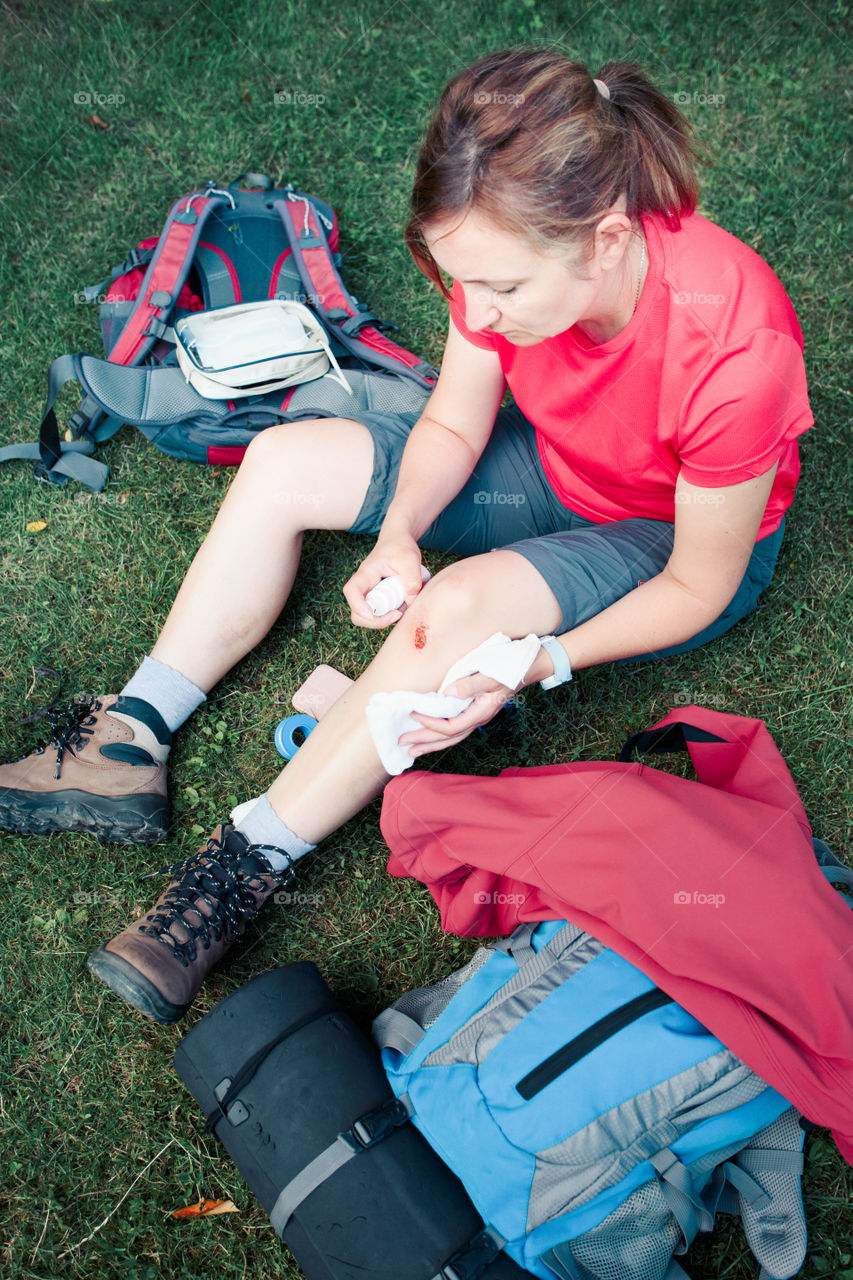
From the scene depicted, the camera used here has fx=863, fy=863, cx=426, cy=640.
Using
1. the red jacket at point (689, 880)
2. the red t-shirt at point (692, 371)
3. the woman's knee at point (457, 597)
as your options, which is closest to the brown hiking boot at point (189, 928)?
the red jacket at point (689, 880)

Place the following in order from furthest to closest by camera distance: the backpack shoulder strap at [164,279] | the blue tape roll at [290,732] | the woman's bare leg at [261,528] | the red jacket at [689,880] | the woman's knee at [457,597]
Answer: the backpack shoulder strap at [164,279]
the blue tape roll at [290,732]
the woman's bare leg at [261,528]
the woman's knee at [457,597]
the red jacket at [689,880]

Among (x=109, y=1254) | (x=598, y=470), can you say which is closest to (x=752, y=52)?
(x=598, y=470)

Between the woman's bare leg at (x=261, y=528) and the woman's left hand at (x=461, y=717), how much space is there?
67cm

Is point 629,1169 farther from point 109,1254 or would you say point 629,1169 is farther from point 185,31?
point 185,31

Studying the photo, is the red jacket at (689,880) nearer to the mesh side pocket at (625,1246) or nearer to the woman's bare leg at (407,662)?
the woman's bare leg at (407,662)

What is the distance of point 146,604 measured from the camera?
2703mm

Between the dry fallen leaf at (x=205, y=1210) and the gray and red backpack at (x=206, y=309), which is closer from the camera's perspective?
the dry fallen leaf at (x=205, y=1210)

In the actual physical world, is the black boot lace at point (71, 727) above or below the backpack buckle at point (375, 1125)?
above

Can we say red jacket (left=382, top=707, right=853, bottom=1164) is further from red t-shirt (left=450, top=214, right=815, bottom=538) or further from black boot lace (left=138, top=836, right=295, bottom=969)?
red t-shirt (left=450, top=214, right=815, bottom=538)

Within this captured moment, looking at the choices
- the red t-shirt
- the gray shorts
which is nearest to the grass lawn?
the gray shorts

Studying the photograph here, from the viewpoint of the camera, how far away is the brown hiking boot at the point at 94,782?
2.21 metres

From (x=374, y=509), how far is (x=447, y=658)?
60 cm

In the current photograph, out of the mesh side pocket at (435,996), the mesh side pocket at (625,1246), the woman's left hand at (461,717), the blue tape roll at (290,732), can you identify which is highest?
the woman's left hand at (461,717)

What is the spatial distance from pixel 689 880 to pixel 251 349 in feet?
6.59
